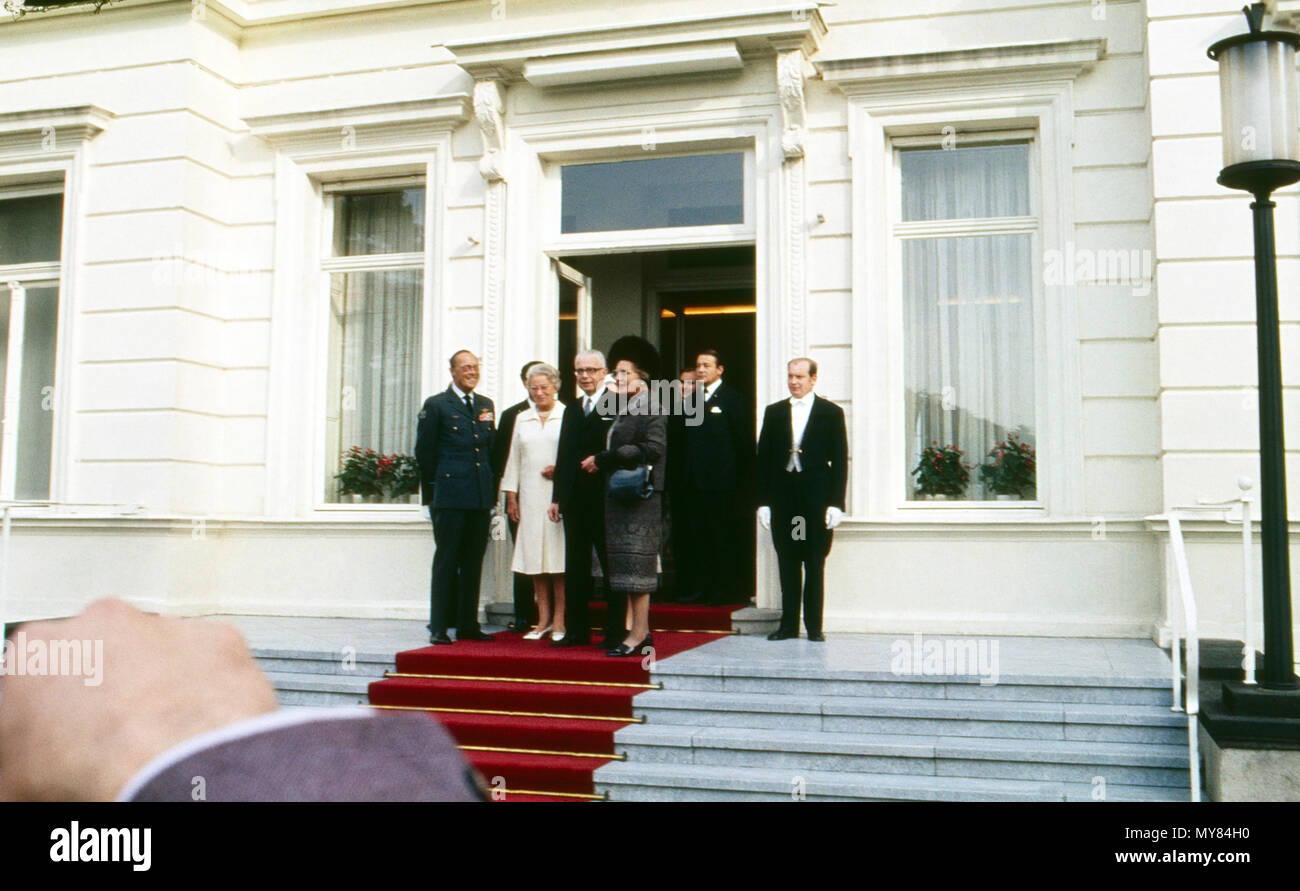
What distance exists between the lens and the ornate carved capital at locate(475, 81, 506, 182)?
27.6ft

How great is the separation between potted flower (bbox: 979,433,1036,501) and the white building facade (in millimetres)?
41

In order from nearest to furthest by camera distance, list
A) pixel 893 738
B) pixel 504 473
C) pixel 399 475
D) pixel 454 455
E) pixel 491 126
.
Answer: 1. pixel 893 738
2. pixel 454 455
3. pixel 504 473
4. pixel 491 126
5. pixel 399 475

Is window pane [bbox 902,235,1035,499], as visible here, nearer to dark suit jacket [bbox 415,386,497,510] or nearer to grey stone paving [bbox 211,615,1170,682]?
grey stone paving [bbox 211,615,1170,682]

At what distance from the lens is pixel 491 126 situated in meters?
8.44

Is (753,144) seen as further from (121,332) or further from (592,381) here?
(121,332)

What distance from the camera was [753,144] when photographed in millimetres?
8234

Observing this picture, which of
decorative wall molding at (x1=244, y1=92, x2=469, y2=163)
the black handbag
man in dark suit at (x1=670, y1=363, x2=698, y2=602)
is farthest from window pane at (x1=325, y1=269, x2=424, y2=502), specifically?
the black handbag

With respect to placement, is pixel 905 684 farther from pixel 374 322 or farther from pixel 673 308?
pixel 673 308

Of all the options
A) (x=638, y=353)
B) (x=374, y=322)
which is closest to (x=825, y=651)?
(x=638, y=353)

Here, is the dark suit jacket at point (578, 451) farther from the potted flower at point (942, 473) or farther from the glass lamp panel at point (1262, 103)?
the glass lamp panel at point (1262, 103)

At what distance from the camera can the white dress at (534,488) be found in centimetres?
700

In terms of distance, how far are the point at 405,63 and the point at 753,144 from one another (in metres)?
2.84

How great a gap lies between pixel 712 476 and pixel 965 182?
108 inches

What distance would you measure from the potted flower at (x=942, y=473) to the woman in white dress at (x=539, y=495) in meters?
2.57
